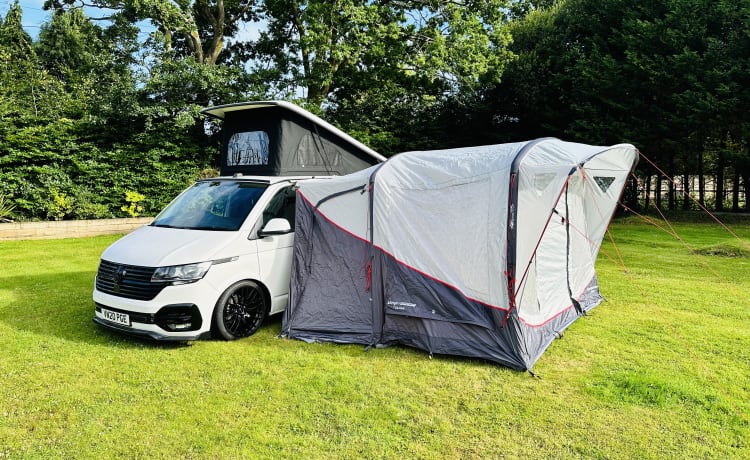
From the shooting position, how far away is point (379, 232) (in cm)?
498

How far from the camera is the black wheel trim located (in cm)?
508

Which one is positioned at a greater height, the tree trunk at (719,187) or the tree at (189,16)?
the tree at (189,16)

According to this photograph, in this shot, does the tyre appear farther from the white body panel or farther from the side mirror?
the side mirror

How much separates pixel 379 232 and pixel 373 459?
7.75ft

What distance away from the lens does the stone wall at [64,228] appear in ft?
39.3

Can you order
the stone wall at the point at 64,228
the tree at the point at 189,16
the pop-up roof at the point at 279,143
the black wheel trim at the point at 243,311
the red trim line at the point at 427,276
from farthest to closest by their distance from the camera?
the tree at the point at 189,16 → the stone wall at the point at 64,228 → the pop-up roof at the point at 279,143 → the black wheel trim at the point at 243,311 → the red trim line at the point at 427,276

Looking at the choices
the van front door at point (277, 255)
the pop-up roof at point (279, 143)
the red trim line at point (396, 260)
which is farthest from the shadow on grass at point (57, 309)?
the pop-up roof at point (279, 143)

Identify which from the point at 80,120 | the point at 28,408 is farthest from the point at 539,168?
the point at 80,120

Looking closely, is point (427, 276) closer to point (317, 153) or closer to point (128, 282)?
point (128, 282)

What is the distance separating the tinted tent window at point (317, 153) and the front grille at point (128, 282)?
287 centimetres

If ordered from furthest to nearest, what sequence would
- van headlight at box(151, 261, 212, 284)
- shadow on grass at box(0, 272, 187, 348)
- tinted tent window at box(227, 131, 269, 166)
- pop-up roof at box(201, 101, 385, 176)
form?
1. tinted tent window at box(227, 131, 269, 166)
2. pop-up roof at box(201, 101, 385, 176)
3. shadow on grass at box(0, 272, 187, 348)
4. van headlight at box(151, 261, 212, 284)

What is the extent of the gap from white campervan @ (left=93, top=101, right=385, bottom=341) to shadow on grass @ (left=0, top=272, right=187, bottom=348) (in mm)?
264

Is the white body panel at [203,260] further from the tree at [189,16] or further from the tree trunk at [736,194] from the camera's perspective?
the tree trunk at [736,194]

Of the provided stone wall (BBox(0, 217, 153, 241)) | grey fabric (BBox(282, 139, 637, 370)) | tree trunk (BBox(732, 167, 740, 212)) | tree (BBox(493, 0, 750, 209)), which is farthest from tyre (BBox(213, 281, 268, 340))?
tree trunk (BBox(732, 167, 740, 212))
